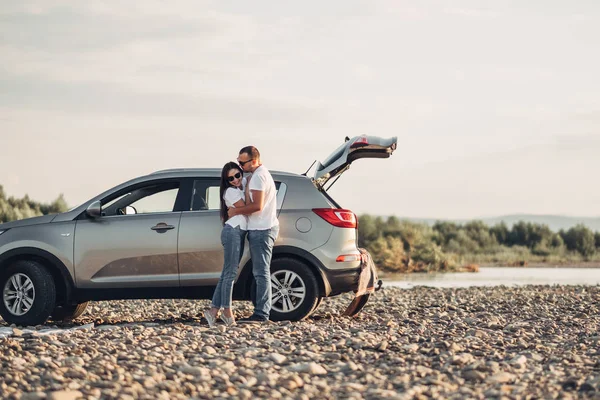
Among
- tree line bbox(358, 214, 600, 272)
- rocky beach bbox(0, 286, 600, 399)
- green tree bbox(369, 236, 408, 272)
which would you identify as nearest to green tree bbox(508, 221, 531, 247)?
tree line bbox(358, 214, 600, 272)

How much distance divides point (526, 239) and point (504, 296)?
22.7 m

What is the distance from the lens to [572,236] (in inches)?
1540

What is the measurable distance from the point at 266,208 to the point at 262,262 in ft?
2.01

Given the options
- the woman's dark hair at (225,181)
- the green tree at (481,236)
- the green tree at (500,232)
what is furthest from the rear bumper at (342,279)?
the green tree at (500,232)

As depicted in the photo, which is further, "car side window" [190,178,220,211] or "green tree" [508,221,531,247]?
"green tree" [508,221,531,247]

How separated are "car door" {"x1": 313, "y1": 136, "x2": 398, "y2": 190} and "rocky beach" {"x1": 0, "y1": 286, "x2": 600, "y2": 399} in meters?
1.84

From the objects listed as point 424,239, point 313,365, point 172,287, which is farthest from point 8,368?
point 424,239

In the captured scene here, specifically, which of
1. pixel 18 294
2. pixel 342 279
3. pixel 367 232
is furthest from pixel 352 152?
pixel 367 232

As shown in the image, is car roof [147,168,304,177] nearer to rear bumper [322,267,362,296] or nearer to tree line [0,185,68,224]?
rear bumper [322,267,362,296]

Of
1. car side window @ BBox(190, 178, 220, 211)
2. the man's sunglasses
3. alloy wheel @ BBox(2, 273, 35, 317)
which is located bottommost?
alloy wheel @ BBox(2, 273, 35, 317)

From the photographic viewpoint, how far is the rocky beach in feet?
21.9

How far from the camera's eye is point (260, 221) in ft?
33.6

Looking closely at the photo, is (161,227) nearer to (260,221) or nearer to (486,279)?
(260,221)

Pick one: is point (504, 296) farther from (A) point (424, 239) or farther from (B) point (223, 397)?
(A) point (424, 239)
